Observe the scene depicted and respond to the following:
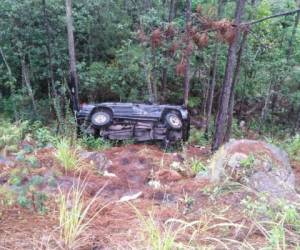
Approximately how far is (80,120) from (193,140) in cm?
442

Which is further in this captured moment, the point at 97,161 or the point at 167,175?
the point at 97,161

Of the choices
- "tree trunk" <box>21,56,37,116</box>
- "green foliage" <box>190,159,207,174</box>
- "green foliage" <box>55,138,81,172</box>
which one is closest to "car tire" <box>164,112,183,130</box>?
"green foliage" <box>190,159,207,174</box>

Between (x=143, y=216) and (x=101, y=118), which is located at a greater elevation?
(x=143, y=216)

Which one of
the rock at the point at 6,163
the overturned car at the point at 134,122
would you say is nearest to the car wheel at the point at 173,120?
the overturned car at the point at 134,122

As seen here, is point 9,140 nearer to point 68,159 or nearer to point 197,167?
point 68,159

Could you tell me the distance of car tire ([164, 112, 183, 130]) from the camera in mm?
7250

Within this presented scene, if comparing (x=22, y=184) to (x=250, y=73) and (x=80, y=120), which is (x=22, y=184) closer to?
(x=80, y=120)

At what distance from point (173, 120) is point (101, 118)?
1.28 metres

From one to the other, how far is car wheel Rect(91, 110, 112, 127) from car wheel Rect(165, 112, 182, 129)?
1029 mm

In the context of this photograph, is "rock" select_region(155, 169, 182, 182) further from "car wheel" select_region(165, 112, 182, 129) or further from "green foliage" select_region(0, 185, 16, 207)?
"car wheel" select_region(165, 112, 182, 129)

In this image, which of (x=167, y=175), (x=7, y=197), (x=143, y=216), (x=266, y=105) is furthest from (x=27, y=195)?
(x=266, y=105)

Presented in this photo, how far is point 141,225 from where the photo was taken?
2596 mm

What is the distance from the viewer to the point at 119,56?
13469 mm

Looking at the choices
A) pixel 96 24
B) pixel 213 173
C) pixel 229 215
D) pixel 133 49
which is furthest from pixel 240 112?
pixel 229 215
